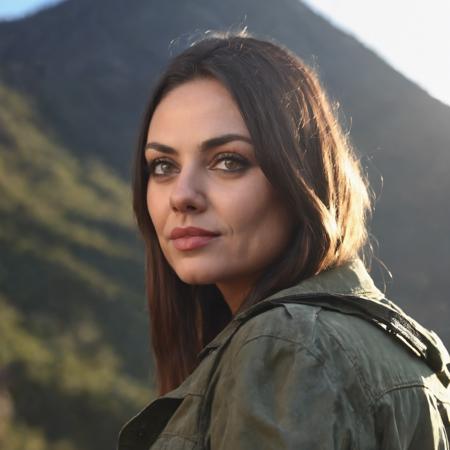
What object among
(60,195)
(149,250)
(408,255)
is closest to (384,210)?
(408,255)

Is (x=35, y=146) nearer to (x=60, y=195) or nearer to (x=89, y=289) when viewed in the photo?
(x=60, y=195)

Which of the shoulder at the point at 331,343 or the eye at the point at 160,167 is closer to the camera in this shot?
the shoulder at the point at 331,343

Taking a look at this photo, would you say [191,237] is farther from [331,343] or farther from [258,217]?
[331,343]

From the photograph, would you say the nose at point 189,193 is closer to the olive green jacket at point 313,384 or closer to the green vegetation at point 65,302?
the olive green jacket at point 313,384

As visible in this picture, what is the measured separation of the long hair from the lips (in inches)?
6.9

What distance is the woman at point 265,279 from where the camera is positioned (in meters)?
1.36

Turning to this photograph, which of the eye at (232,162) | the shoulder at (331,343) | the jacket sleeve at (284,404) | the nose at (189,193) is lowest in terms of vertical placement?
the jacket sleeve at (284,404)

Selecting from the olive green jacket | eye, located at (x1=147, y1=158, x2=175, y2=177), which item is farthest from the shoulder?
eye, located at (x1=147, y1=158, x2=175, y2=177)

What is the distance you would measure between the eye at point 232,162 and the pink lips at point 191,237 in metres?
0.16

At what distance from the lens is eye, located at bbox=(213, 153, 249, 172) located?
189 cm

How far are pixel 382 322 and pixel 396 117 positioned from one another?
8995 mm

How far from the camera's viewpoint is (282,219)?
1.92 m

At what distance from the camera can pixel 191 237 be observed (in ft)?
6.43

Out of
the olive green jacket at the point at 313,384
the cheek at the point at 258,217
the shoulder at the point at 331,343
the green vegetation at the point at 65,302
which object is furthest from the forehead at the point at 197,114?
the green vegetation at the point at 65,302
